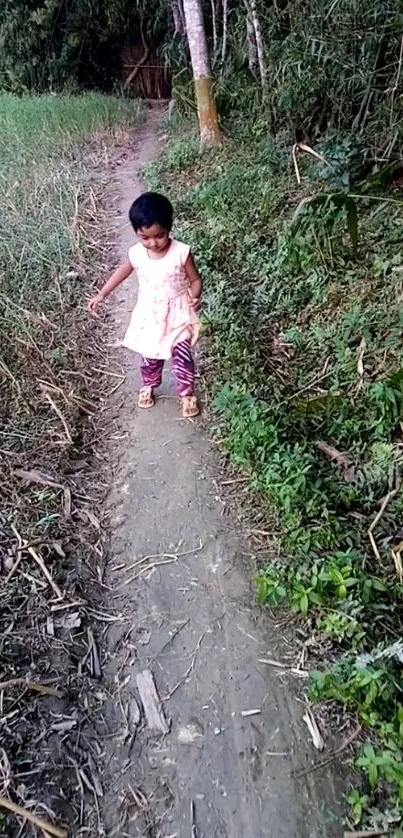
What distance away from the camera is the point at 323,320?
338 cm

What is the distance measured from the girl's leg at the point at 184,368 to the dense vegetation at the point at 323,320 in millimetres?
163

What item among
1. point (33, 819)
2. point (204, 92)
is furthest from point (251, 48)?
point (33, 819)

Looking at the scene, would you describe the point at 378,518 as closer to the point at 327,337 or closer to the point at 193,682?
the point at 193,682

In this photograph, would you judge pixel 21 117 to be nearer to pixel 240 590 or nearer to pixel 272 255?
pixel 272 255

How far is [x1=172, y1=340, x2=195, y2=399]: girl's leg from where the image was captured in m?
2.96

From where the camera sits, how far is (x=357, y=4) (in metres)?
3.98

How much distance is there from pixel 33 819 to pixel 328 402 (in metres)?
1.88

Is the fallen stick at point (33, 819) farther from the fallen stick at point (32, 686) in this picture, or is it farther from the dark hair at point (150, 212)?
the dark hair at point (150, 212)

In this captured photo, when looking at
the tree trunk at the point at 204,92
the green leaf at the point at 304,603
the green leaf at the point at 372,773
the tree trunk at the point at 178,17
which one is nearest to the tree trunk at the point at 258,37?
the tree trunk at the point at 204,92

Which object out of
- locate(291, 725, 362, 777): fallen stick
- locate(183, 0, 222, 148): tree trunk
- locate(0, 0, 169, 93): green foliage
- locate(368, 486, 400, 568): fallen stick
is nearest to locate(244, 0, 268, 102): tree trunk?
locate(183, 0, 222, 148): tree trunk

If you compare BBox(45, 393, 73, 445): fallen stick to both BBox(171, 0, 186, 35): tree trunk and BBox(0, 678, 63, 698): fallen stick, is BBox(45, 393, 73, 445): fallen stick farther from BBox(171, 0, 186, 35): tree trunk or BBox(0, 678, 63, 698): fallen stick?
BBox(171, 0, 186, 35): tree trunk

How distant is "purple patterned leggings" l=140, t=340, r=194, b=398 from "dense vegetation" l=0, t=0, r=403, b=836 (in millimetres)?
170

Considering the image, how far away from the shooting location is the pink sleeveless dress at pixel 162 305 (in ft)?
9.09

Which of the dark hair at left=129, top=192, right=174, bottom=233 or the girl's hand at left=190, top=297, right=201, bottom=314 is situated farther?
the girl's hand at left=190, top=297, right=201, bottom=314
